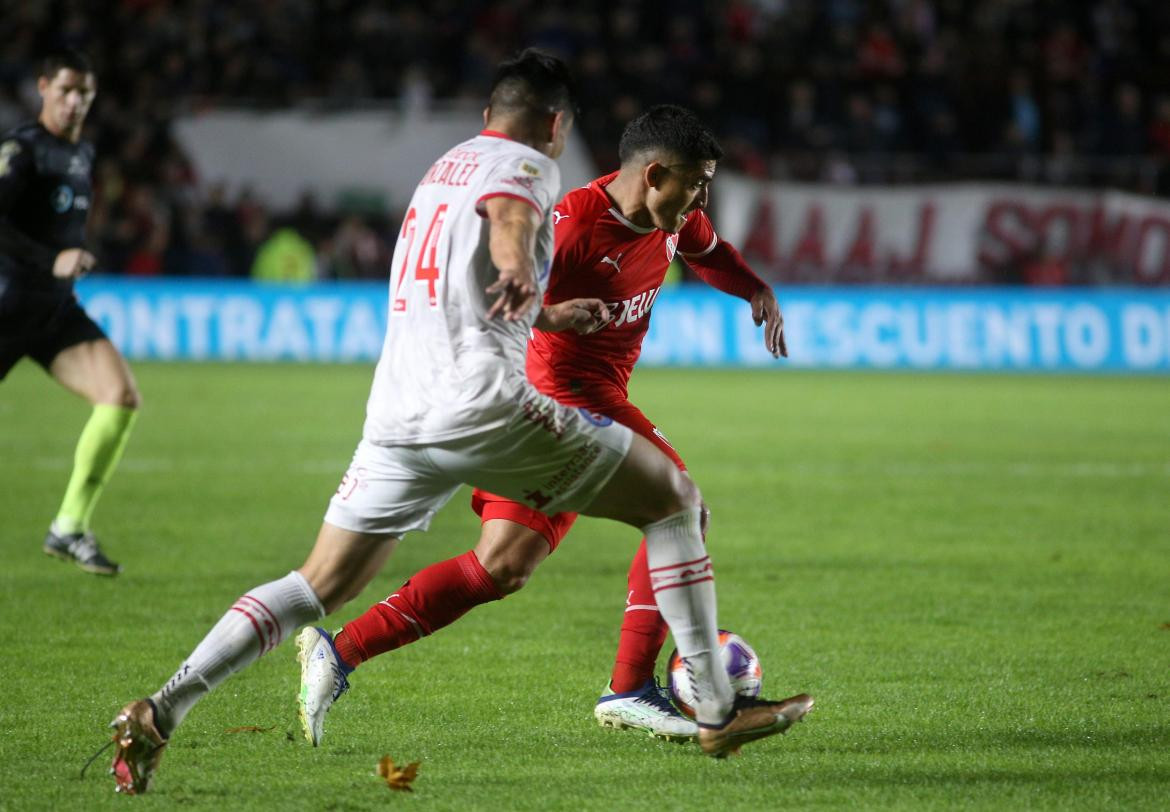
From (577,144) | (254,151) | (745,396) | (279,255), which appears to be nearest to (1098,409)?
(745,396)

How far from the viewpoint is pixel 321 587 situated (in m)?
4.23

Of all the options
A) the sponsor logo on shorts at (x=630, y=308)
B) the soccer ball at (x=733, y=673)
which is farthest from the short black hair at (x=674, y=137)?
the soccer ball at (x=733, y=673)

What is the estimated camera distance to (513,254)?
12.8 feet

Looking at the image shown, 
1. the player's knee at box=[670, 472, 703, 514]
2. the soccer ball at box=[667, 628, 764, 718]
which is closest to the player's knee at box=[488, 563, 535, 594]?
the soccer ball at box=[667, 628, 764, 718]

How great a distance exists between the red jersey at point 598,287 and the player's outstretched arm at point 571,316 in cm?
50

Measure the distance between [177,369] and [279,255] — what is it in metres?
3.04

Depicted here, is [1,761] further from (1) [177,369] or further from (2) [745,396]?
(1) [177,369]

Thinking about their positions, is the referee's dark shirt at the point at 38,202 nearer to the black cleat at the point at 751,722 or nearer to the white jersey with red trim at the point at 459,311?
the white jersey with red trim at the point at 459,311

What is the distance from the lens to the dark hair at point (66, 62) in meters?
7.30

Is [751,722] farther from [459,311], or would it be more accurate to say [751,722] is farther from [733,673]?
[459,311]

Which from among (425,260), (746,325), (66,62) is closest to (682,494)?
(425,260)

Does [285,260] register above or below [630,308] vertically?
below

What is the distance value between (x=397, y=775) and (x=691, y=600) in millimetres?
922

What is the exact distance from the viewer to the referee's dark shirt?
24.1 ft
